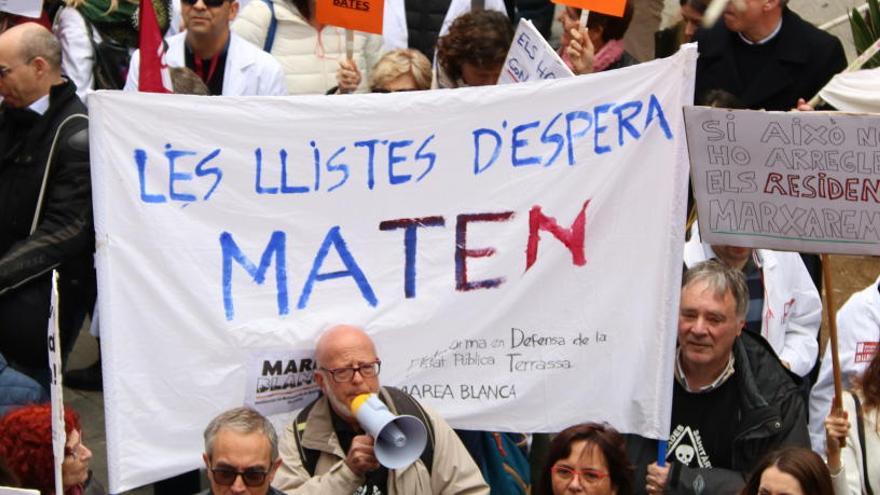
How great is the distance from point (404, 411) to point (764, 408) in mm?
1167

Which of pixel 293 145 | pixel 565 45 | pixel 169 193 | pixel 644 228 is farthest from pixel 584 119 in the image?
pixel 565 45

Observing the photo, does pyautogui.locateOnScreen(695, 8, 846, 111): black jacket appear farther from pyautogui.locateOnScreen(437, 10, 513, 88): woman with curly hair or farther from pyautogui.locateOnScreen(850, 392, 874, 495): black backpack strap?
pyautogui.locateOnScreen(850, 392, 874, 495): black backpack strap

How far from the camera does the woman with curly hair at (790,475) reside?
207 inches

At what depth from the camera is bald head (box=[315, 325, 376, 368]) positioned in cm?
582

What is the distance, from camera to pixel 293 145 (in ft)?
19.9

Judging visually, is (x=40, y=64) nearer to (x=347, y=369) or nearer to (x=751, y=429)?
(x=347, y=369)

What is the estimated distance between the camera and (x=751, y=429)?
5.85 m

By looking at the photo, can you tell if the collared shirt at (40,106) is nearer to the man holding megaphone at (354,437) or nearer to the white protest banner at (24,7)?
the white protest banner at (24,7)

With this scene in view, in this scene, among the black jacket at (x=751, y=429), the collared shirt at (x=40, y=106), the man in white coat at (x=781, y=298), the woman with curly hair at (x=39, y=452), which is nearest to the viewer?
the woman with curly hair at (x=39, y=452)

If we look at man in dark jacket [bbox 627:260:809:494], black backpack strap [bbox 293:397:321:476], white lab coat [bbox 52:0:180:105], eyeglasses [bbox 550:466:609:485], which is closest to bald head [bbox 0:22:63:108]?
white lab coat [bbox 52:0:180:105]

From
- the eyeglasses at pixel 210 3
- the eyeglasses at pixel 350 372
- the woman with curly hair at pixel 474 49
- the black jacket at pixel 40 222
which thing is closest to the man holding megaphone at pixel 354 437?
the eyeglasses at pixel 350 372

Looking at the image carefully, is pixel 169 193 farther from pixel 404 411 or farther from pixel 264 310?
pixel 404 411

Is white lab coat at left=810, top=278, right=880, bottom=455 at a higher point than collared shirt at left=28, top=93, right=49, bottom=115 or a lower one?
lower

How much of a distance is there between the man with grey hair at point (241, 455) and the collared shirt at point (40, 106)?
236cm
